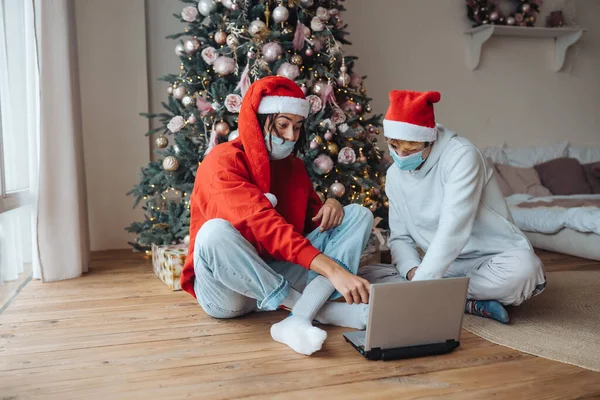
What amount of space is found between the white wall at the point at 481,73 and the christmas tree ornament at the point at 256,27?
119cm

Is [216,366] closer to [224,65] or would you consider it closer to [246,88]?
[246,88]

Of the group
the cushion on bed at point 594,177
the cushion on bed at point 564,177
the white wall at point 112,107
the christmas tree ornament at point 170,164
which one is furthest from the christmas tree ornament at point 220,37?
the cushion on bed at point 594,177

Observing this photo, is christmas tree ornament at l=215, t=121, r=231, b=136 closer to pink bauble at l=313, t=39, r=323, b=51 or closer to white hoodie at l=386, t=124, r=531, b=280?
pink bauble at l=313, t=39, r=323, b=51

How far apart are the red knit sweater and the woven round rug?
685mm

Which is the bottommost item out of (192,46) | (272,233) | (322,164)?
(272,233)

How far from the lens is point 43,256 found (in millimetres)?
2258

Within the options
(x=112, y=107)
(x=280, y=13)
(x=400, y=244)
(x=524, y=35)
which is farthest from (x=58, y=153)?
(x=524, y=35)

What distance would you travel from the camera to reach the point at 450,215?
1.55 meters

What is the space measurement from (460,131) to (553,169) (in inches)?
29.2

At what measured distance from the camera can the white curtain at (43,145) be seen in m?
2.10

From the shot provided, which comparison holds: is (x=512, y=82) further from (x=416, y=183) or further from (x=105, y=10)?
(x=105, y=10)

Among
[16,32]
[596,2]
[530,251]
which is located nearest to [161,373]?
[530,251]

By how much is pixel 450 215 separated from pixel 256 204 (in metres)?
0.61

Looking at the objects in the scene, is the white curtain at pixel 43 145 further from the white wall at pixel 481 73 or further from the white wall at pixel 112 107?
the white wall at pixel 481 73
